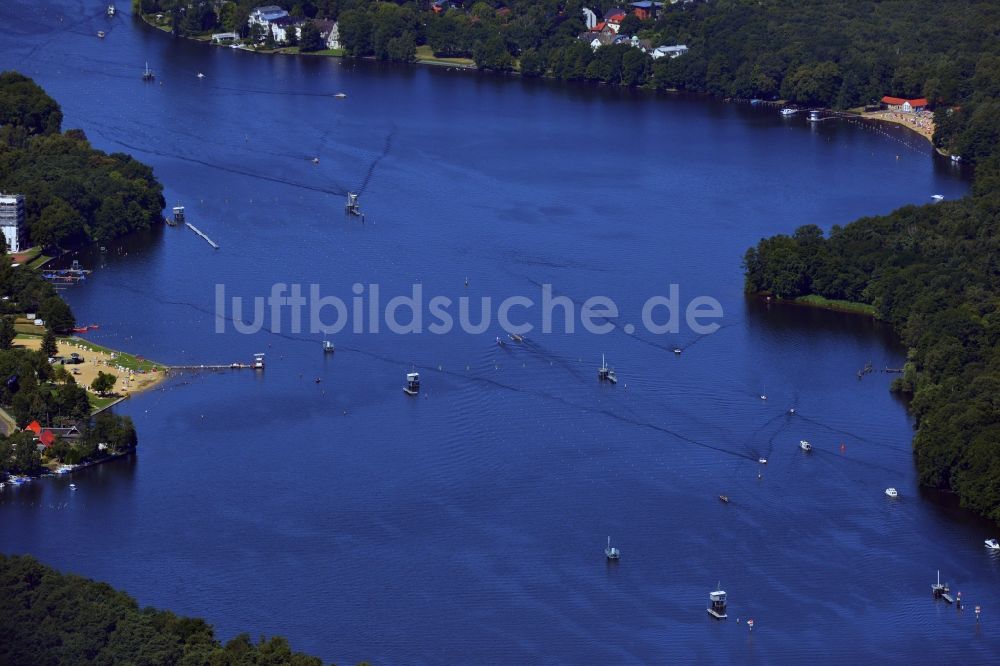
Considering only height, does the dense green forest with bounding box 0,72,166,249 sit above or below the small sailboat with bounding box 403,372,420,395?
above

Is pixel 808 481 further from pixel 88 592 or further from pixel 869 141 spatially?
pixel 869 141

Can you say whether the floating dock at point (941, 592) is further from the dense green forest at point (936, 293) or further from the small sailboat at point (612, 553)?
the small sailboat at point (612, 553)

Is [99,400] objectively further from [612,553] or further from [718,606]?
[718,606]

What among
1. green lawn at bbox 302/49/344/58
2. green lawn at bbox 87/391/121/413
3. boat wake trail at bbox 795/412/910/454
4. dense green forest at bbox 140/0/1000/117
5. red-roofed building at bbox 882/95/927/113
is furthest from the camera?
green lawn at bbox 302/49/344/58

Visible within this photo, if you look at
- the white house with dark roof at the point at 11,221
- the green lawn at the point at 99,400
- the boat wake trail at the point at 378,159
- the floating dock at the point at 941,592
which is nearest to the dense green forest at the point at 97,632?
the green lawn at the point at 99,400

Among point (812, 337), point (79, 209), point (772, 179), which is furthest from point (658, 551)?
point (772, 179)

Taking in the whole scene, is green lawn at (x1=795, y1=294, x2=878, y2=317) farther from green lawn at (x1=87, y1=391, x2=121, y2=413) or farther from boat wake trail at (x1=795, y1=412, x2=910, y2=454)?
green lawn at (x1=87, y1=391, x2=121, y2=413)

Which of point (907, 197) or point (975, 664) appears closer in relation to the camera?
point (975, 664)

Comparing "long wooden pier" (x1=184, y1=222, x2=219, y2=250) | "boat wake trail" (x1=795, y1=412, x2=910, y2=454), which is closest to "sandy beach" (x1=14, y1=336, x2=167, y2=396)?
"long wooden pier" (x1=184, y1=222, x2=219, y2=250)
